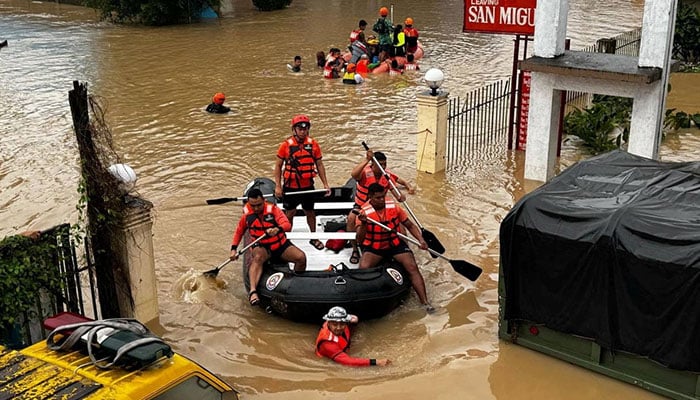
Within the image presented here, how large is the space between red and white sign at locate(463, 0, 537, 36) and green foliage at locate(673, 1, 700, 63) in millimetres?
12453

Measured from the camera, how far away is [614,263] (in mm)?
7609

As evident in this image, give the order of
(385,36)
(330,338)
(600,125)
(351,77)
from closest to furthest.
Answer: (330,338) → (600,125) → (351,77) → (385,36)

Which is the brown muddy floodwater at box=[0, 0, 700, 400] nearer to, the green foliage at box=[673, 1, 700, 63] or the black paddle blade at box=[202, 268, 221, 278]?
the black paddle blade at box=[202, 268, 221, 278]

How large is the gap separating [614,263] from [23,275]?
5894mm

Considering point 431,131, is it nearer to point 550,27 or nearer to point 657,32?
point 550,27

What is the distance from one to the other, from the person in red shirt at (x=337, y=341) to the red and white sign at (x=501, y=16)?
793 cm

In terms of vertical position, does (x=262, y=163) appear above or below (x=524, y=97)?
below

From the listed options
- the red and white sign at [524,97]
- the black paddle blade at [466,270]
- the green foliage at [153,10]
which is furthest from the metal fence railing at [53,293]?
the green foliage at [153,10]

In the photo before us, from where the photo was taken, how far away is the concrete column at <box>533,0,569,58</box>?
13172mm

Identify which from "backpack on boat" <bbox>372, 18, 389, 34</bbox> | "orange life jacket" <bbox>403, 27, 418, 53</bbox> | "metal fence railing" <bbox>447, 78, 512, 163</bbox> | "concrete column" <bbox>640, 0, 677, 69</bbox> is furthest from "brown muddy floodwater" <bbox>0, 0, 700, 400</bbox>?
"concrete column" <bbox>640, 0, 677, 69</bbox>

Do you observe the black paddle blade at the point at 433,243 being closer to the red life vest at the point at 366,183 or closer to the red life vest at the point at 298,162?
the red life vest at the point at 366,183

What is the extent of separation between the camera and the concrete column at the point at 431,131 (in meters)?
Result: 14.5

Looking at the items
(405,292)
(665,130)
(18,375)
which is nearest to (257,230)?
(405,292)

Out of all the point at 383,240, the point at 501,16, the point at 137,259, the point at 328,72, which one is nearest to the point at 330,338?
the point at 383,240
